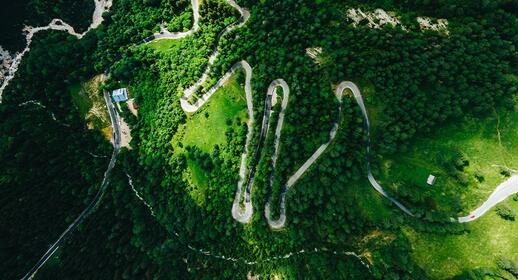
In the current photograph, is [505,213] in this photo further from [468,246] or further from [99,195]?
[99,195]

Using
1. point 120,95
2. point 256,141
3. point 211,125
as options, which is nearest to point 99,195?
point 120,95

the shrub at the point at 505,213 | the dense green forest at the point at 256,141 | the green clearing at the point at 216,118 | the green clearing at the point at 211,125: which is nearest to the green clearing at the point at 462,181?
the dense green forest at the point at 256,141

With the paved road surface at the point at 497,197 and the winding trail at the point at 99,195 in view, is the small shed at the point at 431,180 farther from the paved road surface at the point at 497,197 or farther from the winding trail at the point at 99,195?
the winding trail at the point at 99,195

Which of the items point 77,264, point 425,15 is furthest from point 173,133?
point 425,15

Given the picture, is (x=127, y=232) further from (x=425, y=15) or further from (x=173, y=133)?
(x=425, y=15)

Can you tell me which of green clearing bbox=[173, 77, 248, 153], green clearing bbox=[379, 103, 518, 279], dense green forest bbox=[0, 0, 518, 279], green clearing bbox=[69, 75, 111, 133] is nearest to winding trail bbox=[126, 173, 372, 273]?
dense green forest bbox=[0, 0, 518, 279]

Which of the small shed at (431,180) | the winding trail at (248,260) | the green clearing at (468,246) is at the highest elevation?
the small shed at (431,180)

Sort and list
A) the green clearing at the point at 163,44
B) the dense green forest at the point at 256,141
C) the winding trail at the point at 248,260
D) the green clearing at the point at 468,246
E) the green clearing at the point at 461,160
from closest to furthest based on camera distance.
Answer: the green clearing at the point at 468,246 → the dense green forest at the point at 256,141 → the green clearing at the point at 461,160 → the winding trail at the point at 248,260 → the green clearing at the point at 163,44

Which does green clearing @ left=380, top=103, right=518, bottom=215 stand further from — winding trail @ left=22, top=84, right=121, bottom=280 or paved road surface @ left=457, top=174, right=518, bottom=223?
winding trail @ left=22, top=84, right=121, bottom=280
